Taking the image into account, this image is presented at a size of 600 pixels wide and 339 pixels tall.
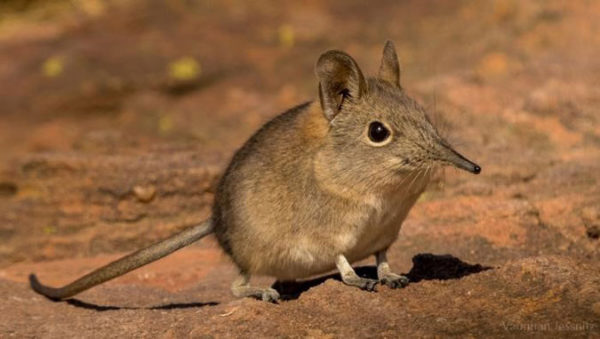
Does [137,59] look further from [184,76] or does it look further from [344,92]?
[344,92]

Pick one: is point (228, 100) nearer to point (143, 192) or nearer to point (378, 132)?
point (143, 192)

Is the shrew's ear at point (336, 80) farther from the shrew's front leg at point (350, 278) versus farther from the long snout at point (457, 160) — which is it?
the shrew's front leg at point (350, 278)

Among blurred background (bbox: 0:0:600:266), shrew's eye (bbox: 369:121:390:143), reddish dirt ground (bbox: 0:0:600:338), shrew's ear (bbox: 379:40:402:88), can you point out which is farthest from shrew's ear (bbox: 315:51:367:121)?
blurred background (bbox: 0:0:600:266)

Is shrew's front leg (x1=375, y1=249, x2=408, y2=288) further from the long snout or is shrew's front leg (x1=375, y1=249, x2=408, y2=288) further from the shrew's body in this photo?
the long snout

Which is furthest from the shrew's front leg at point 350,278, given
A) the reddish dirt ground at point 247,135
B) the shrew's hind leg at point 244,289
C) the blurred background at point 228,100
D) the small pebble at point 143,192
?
the small pebble at point 143,192

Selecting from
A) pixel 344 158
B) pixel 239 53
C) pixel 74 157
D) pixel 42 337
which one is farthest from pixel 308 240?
pixel 239 53

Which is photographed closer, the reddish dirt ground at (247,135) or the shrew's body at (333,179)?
the reddish dirt ground at (247,135)
